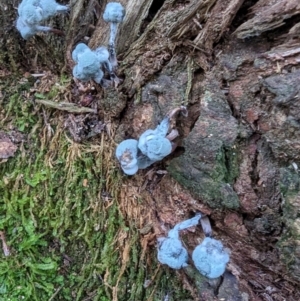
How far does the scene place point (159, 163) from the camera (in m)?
1.67

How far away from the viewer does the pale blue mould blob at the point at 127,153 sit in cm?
154

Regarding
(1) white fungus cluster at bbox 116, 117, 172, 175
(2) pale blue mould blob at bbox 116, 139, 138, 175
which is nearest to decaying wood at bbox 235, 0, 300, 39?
(1) white fungus cluster at bbox 116, 117, 172, 175

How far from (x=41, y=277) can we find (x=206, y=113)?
2.74ft

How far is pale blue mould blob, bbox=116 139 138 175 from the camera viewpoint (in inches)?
60.8

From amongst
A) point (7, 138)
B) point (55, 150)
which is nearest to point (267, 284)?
point (55, 150)

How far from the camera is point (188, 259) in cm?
161

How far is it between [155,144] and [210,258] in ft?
1.29

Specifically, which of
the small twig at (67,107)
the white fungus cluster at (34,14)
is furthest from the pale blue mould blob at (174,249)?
the white fungus cluster at (34,14)

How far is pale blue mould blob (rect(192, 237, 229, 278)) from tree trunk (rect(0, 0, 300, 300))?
3.1 inches

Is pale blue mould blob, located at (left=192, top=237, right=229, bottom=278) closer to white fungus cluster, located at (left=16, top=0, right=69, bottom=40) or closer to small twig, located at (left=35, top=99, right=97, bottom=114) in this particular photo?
small twig, located at (left=35, top=99, right=97, bottom=114)

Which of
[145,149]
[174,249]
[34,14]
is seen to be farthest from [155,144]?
[34,14]

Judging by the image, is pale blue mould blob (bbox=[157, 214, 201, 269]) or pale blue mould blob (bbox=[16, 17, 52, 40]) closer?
pale blue mould blob (bbox=[157, 214, 201, 269])

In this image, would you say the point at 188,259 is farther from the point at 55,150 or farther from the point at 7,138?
the point at 7,138

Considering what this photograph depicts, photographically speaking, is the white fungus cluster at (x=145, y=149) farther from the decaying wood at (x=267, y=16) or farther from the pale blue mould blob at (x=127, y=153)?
the decaying wood at (x=267, y=16)
